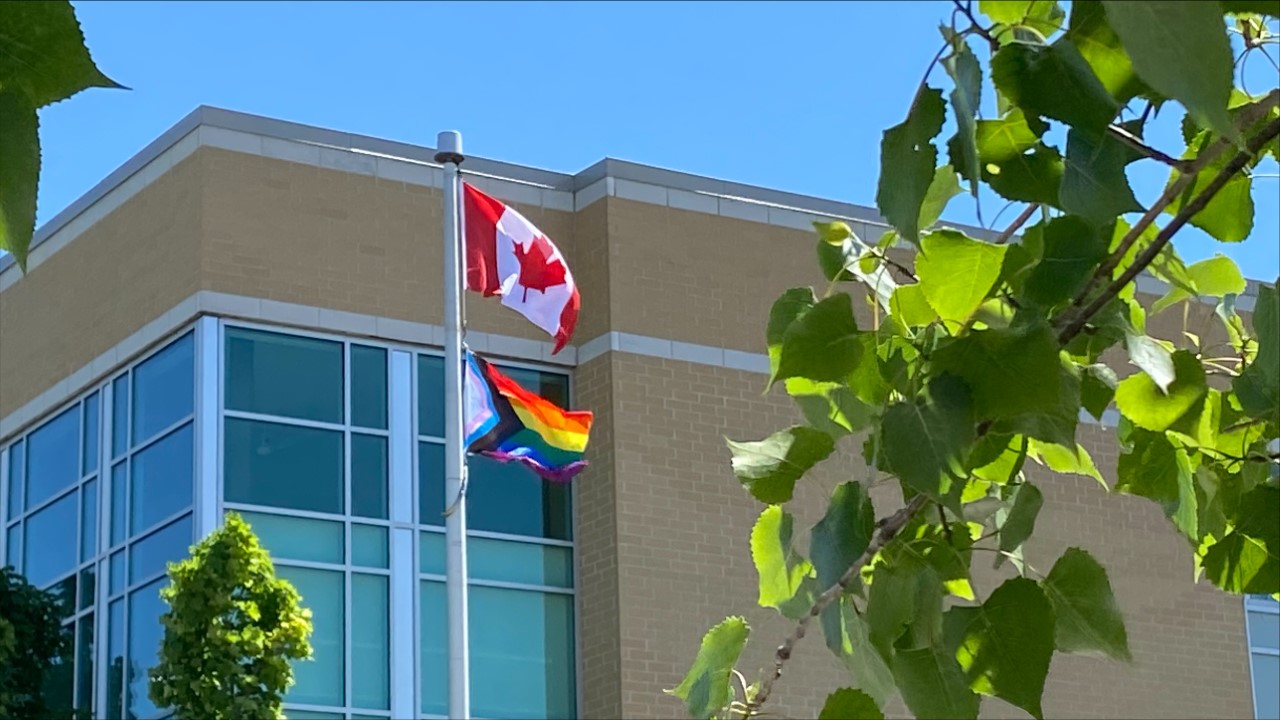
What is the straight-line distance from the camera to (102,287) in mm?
21906

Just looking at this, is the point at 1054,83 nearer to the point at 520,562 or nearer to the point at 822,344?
the point at 822,344

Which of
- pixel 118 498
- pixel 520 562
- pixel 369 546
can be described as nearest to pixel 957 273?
pixel 369 546

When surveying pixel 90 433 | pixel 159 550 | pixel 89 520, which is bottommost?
pixel 159 550

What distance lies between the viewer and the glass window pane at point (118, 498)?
20656mm

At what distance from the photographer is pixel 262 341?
2017 cm

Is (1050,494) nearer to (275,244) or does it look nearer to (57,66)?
(275,244)

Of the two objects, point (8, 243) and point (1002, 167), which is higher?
point (1002, 167)

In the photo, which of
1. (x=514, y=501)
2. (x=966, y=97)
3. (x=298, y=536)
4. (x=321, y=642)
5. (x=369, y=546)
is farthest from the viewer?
(x=514, y=501)

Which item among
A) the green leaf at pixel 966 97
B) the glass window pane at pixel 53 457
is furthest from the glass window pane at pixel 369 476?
the green leaf at pixel 966 97

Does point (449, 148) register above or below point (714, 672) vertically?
above

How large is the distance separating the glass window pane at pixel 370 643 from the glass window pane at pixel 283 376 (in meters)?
1.56

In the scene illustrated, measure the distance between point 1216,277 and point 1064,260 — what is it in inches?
22.1

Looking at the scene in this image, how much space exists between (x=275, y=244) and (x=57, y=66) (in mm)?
19301

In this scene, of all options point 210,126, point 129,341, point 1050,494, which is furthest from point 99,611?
point 1050,494
